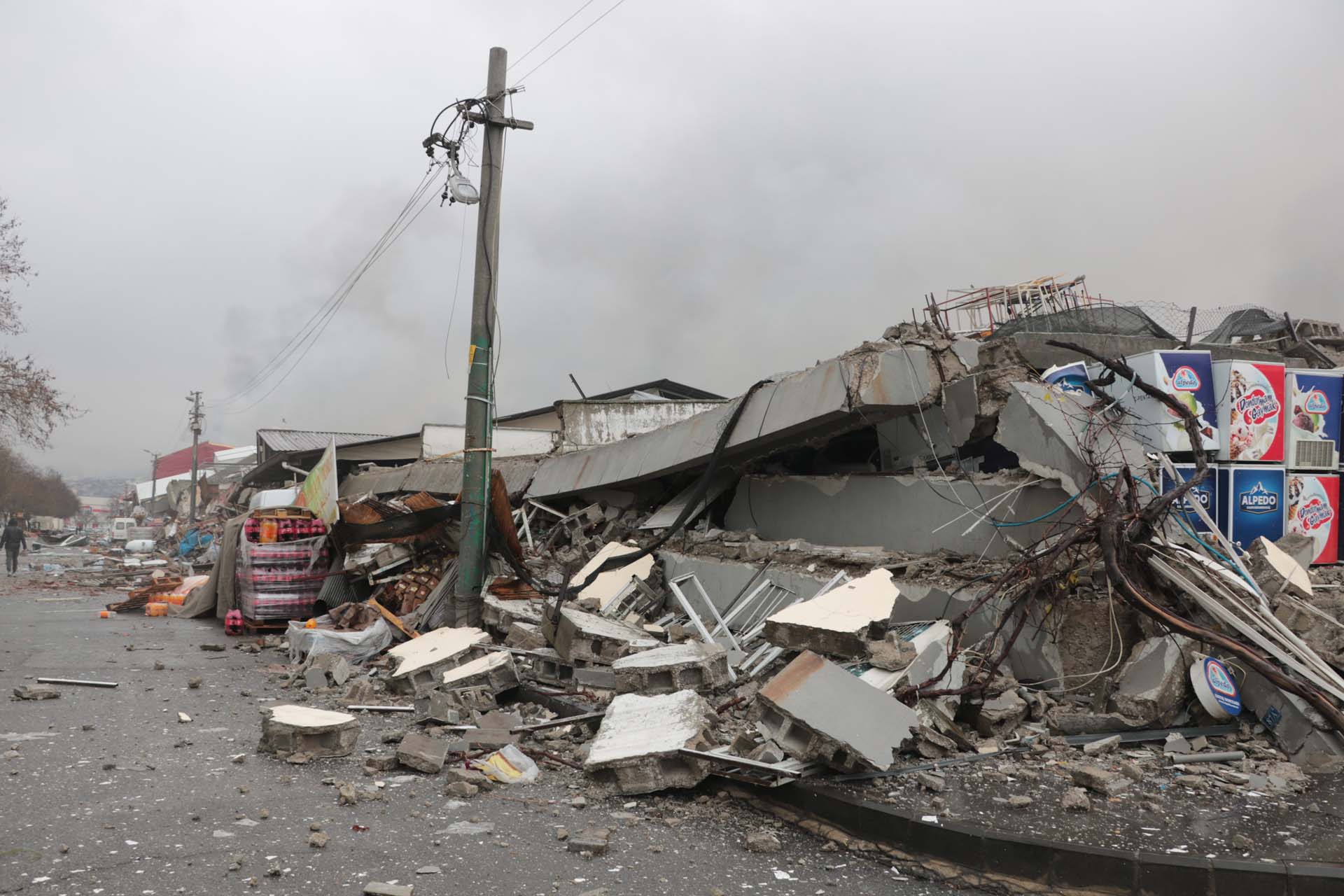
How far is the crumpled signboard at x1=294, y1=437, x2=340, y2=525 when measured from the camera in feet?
37.3

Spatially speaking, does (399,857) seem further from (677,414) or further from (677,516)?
(677,414)

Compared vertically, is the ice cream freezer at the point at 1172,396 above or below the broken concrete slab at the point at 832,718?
above

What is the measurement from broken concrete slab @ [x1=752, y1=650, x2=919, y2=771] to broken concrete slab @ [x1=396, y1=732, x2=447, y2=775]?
1.85m

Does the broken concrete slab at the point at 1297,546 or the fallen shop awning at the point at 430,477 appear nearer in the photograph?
the broken concrete slab at the point at 1297,546

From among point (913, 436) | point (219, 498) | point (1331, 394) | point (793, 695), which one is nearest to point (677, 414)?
point (913, 436)

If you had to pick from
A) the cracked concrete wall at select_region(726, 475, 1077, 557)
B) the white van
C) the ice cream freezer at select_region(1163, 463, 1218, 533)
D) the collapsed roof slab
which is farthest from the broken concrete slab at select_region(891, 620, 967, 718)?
the white van

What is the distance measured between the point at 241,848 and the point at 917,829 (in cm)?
288

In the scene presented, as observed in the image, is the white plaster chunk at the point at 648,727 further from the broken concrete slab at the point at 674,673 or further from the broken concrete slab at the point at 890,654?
the broken concrete slab at the point at 890,654

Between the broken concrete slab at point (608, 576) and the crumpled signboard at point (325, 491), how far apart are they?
12.5ft

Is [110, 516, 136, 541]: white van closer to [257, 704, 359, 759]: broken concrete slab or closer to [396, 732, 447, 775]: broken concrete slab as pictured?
[257, 704, 359, 759]: broken concrete slab

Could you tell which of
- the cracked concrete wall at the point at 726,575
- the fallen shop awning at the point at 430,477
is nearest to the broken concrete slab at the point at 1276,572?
the cracked concrete wall at the point at 726,575

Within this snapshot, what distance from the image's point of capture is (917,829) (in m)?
3.79

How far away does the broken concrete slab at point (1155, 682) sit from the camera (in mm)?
4766

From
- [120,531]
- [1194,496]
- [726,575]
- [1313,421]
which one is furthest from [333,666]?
[120,531]
